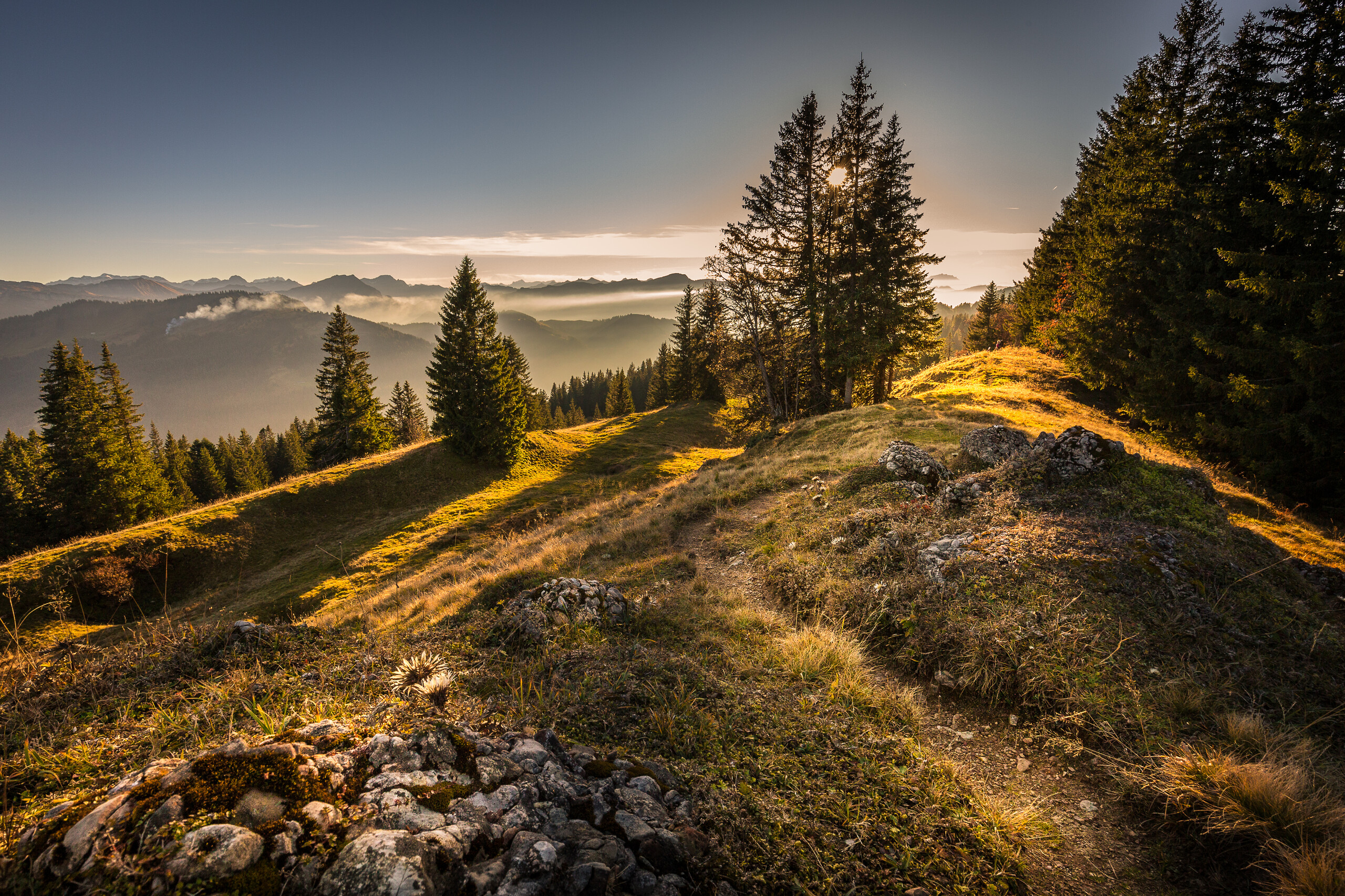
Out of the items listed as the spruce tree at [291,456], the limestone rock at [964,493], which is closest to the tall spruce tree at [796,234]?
the limestone rock at [964,493]

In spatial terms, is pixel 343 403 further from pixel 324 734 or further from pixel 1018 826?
pixel 1018 826

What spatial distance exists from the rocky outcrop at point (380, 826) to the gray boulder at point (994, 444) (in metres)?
11.7

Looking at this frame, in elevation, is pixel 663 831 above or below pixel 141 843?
below

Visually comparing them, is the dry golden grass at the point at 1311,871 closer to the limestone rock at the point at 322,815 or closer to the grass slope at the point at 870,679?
the grass slope at the point at 870,679

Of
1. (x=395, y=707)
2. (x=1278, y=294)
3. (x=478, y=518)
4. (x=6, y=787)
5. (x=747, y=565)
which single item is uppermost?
(x=1278, y=294)

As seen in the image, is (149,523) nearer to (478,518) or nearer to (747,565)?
(478,518)

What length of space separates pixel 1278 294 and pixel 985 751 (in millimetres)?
17878

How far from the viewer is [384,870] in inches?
80.7

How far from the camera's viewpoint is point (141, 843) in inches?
79.3

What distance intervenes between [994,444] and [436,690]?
1315 cm

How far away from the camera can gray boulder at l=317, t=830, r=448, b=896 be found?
201cm

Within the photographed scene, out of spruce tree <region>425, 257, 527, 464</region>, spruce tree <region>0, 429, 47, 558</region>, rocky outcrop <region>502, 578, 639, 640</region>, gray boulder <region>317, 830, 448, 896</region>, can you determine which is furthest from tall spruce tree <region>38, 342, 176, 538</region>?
gray boulder <region>317, 830, 448, 896</region>

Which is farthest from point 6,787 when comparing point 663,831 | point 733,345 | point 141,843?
point 733,345

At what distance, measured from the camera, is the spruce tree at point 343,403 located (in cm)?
4103
